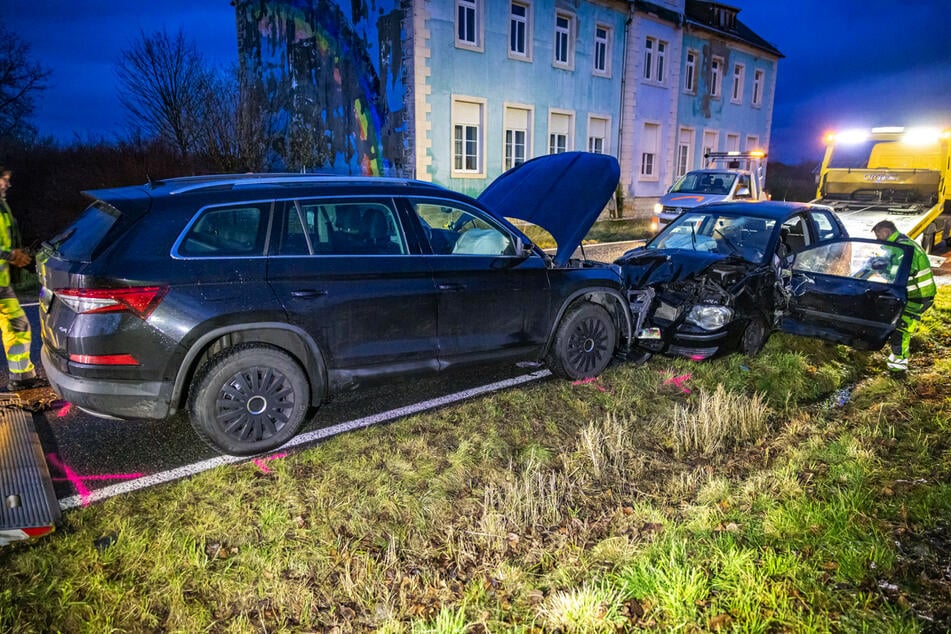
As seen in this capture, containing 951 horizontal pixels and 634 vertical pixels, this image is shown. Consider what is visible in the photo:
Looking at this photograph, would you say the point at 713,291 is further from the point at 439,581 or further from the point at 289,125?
the point at 289,125

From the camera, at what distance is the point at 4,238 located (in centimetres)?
495

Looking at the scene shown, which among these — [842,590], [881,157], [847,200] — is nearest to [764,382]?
[842,590]

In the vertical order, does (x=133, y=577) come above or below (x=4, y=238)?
below

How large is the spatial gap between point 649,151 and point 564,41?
22.6 ft

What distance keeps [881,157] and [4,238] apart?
16.4 meters

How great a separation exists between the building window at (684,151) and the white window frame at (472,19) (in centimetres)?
1285

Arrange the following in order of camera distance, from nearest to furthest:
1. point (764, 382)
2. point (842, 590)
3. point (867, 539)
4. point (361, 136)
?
point (842, 590) < point (867, 539) < point (764, 382) < point (361, 136)

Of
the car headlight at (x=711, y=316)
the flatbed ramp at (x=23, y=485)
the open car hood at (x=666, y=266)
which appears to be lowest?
the flatbed ramp at (x=23, y=485)

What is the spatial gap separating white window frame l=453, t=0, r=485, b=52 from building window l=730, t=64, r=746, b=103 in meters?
17.4

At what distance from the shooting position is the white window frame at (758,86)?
3097 cm

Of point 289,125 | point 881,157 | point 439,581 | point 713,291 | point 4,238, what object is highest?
point 289,125

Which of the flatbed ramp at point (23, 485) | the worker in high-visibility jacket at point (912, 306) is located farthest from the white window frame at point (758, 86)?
the flatbed ramp at point (23, 485)

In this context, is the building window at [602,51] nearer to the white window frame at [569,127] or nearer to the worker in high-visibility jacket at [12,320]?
the white window frame at [569,127]

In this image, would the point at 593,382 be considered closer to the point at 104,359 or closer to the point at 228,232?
the point at 228,232
